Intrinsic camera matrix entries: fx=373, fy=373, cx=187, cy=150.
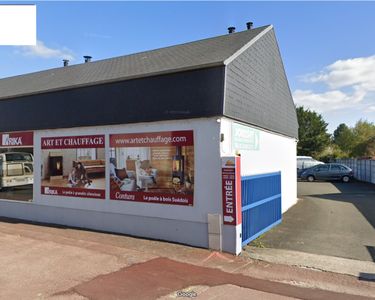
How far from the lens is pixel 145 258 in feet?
25.0

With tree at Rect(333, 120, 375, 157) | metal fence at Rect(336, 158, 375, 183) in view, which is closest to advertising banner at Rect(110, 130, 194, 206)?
metal fence at Rect(336, 158, 375, 183)

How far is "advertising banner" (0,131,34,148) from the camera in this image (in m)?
12.3

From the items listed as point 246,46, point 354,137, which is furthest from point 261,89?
point 354,137

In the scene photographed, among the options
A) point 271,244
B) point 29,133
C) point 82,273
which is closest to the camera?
point 82,273

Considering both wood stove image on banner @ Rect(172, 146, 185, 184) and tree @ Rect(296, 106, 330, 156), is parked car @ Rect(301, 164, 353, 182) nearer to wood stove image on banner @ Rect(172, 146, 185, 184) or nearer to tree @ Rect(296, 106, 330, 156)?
wood stove image on banner @ Rect(172, 146, 185, 184)

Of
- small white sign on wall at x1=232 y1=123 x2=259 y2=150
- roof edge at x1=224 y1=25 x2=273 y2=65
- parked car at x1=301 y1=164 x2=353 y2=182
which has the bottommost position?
parked car at x1=301 y1=164 x2=353 y2=182

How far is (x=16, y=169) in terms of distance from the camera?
1300 centimetres

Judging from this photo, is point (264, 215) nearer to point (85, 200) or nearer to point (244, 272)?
point (244, 272)

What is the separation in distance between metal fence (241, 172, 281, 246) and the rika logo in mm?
8053

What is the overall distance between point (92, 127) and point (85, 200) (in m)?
2.12

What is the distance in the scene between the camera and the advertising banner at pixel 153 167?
8875mm

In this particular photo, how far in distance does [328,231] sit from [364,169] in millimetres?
21573

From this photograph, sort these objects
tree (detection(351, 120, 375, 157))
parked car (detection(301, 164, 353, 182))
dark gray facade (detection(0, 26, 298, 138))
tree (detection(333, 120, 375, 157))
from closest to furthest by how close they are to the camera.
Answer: dark gray facade (detection(0, 26, 298, 138))
parked car (detection(301, 164, 353, 182))
tree (detection(351, 120, 375, 157))
tree (detection(333, 120, 375, 157))

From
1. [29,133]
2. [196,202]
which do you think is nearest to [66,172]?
[29,133]
